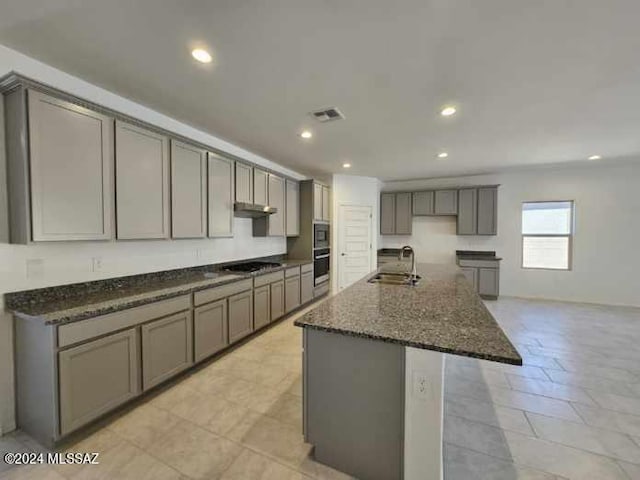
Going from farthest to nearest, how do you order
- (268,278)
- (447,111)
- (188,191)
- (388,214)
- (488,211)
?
(388,214), (488,211), (268,278), (188,191), (447,111)

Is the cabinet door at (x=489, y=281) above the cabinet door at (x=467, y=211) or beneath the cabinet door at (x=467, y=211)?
beneath

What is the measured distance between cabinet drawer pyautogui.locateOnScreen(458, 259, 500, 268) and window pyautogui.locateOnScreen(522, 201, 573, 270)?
2.46ft

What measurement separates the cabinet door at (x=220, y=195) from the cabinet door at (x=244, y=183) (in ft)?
0.38

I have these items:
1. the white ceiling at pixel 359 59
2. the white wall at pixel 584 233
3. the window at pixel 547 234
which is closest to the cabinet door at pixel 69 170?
the white ceiling at pixel 359 59

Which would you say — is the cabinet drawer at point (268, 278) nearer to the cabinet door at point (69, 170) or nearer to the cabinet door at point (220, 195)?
the cabinet door at point (220, 195)

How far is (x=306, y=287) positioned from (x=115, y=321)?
124 inches

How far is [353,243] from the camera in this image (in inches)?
237

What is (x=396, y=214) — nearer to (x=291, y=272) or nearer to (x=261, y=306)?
(x=291, y=272)

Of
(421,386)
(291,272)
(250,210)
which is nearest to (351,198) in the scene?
(291,272)

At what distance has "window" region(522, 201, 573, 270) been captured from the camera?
18.1ft

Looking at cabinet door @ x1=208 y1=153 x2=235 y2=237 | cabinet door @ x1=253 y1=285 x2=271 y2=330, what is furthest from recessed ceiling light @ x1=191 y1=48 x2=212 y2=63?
cabinet door @ x1=253 y1=285 x2=271 y2=330

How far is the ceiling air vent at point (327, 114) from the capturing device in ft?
8.98

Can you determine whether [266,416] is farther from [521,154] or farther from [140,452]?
[521,154]

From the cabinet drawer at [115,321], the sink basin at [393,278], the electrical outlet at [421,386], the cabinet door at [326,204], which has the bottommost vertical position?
the electrical outlet at [421,386]
